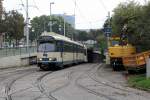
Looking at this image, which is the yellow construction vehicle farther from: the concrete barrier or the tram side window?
the concrete barrier

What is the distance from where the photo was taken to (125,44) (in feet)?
126

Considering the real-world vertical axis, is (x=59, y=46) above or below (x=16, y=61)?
above

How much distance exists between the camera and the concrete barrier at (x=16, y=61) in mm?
52144

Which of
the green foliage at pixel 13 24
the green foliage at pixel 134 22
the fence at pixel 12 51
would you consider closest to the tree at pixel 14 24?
the green foliage at pixel 13 24

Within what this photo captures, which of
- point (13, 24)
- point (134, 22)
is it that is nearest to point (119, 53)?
point (134, 22)

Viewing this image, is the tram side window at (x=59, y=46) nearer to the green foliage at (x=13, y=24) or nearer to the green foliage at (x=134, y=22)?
the green foliage at (x=134, y=22)

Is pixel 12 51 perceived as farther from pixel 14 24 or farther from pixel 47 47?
pixel 14 24

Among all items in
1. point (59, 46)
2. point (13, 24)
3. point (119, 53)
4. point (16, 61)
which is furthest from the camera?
point (13, 24)

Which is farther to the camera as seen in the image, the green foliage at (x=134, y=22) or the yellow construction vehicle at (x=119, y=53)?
the yellow construction vehicle at (x=119, y=53)

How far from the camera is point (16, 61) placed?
56125mm

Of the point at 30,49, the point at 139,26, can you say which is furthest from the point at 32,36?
the point at 139,26

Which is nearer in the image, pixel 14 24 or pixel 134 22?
pixel 134 22

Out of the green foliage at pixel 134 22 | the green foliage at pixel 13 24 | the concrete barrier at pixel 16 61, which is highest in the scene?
the green foliage at pixel 13 24

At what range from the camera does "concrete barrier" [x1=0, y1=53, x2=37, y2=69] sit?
5214 cm
